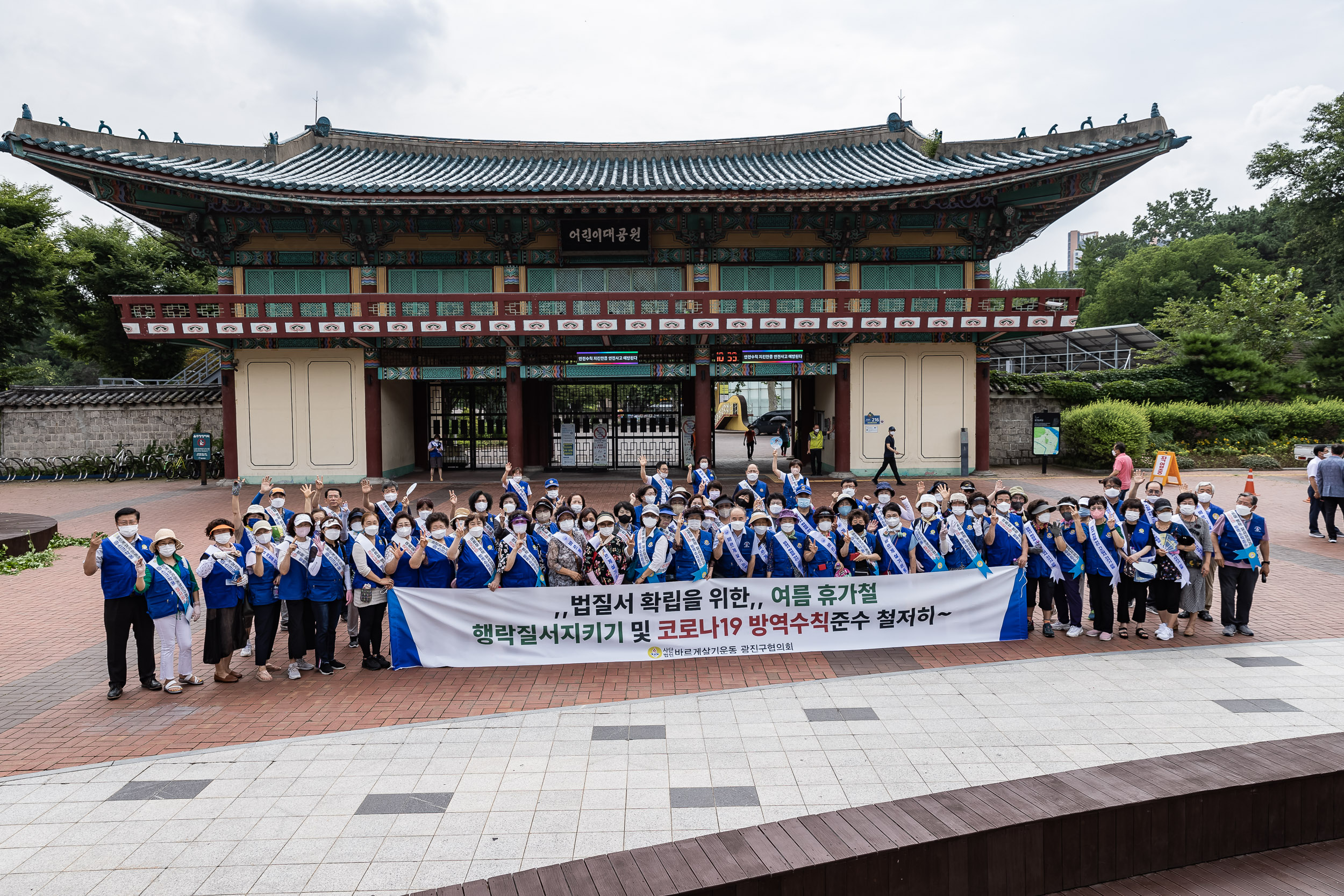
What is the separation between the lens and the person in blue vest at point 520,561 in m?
8.02

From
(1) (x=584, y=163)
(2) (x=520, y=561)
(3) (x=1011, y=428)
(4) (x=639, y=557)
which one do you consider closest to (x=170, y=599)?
(2) (x=520, y=561)

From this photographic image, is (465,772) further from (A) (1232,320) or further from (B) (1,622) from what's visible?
(A) (1232,320)

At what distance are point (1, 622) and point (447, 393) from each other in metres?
15.6

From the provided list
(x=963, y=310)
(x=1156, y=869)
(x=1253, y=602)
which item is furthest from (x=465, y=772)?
(x=963, y=310)

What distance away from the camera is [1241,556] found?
8461mm

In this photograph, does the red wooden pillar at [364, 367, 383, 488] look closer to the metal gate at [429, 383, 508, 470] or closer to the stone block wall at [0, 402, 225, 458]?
the metal gate at [429, 383, 508, 470]

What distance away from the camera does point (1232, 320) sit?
30.3m

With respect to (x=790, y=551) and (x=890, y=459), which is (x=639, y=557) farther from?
(x=890, y=459)

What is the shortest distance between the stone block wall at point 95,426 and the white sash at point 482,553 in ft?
69.5

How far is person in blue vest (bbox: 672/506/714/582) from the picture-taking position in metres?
8.40

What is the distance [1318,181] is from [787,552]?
143 feet

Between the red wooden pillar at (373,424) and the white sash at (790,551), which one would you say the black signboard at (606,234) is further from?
the white sash at (790,551)

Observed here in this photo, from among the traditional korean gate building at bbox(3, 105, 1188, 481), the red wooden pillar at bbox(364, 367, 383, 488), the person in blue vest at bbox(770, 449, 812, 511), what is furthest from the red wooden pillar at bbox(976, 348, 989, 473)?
the red wooden pillar at bbox(364, 367, 383, 488)

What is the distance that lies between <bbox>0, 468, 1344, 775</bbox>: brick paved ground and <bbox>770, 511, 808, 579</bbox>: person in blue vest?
92cm
